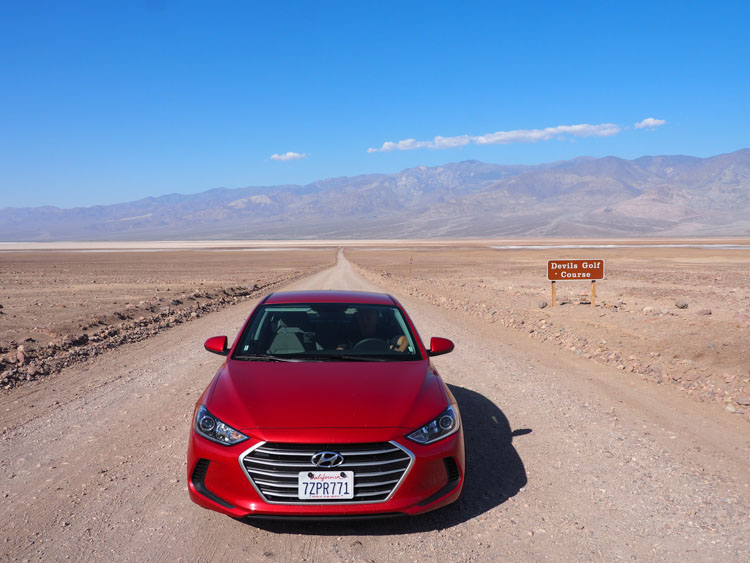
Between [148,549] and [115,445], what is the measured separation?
2.13 m

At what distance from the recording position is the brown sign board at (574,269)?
15.2 metres

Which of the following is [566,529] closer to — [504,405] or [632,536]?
[632,536]

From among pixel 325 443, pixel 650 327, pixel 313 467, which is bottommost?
pixel 650 327

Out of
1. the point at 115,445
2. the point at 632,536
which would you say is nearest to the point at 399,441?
the point at 632,536

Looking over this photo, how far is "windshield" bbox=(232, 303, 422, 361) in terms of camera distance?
484 cm

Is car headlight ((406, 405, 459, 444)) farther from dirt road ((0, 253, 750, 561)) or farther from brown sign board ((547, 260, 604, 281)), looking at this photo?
brown sign board ((547, 260, 604, 281))

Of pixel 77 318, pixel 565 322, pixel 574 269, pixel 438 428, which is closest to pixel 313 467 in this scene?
pixel 438 428

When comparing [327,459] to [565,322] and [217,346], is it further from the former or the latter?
[565,322]

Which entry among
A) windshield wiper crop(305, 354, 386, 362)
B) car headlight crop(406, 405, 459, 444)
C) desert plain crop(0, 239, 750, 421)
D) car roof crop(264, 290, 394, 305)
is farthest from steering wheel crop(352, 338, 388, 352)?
desert plain crop(0, 239, 750, 421)

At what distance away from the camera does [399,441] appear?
364 centimetres

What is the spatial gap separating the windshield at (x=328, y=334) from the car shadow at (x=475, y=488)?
1099 millimetres

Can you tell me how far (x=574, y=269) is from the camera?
1533 centimetres

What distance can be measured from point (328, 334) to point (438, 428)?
5.57 feet

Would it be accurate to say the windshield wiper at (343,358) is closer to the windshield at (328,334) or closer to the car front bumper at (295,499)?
the windshield at (328,334)
